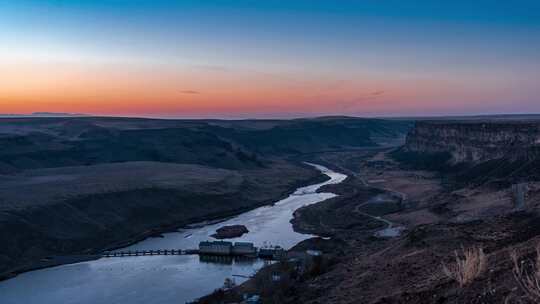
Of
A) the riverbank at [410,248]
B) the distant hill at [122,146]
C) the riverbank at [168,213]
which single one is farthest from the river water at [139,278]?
the distant hill at [122,146]

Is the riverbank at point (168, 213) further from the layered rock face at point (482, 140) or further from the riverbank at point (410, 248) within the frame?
the layered rock face at point (482, 140)

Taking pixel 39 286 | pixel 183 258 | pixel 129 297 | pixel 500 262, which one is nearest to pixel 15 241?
pixel 39 286

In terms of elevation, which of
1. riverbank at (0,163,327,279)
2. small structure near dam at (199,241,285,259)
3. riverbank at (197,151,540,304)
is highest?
riverbank at (197,151,540,304)

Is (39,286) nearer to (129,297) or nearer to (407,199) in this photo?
(129,297)

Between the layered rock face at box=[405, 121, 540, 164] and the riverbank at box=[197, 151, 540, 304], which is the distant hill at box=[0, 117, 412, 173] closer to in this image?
the layered rock face at box=[405, 121, 540, 164]

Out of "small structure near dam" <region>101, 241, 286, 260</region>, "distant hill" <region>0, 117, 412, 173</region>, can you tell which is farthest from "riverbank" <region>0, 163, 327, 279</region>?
"distant hill" <region>0, 117, 412, 173</region>

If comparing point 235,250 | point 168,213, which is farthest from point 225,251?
point 168,213
